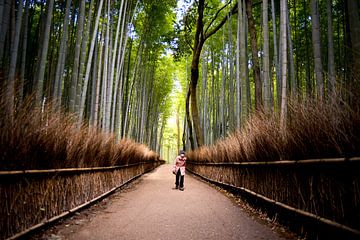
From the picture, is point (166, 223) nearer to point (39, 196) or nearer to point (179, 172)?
point (39, 196)

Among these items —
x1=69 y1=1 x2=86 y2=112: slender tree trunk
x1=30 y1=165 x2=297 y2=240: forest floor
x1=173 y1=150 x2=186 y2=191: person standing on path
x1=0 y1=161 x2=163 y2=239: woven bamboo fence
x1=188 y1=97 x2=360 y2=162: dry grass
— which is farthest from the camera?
x1=173 y1=150 x2=186 y2=191: person standing on path

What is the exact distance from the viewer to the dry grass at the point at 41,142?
2268mm

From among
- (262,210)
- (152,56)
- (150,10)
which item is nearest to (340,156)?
(262,210)

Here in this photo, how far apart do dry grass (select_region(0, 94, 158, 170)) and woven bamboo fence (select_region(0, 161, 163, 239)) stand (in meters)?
0.09

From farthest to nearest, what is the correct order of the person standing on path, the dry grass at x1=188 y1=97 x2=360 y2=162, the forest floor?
the person standing on path < the forest floor < the dry grass at x1=188 y1=97 x2=360 y2=162

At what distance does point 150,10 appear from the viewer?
11.5 metres

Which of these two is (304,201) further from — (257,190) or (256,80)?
(256,80)

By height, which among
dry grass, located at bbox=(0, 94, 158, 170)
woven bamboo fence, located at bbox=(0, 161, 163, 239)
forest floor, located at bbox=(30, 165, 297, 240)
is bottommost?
forest floor, located at bbox=(30, 165, 297, 240)

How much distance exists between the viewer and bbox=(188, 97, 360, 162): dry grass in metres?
2.05

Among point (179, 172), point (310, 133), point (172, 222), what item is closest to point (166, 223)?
point (172, 222)

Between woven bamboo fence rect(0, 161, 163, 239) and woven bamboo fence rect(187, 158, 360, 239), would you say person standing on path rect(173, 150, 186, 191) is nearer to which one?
woven bamboo fence rect(0, 161, 163, 239)

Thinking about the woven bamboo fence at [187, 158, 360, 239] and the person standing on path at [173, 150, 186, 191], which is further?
the person standing on path at [173, 150, 186, 191]

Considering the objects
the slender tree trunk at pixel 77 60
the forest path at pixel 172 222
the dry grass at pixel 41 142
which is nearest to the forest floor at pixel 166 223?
the forest path at pixel 172 222

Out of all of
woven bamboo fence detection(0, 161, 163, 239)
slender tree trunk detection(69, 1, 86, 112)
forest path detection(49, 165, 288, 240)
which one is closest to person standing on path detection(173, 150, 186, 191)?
forest path detection(49, 165, 288, 240)
